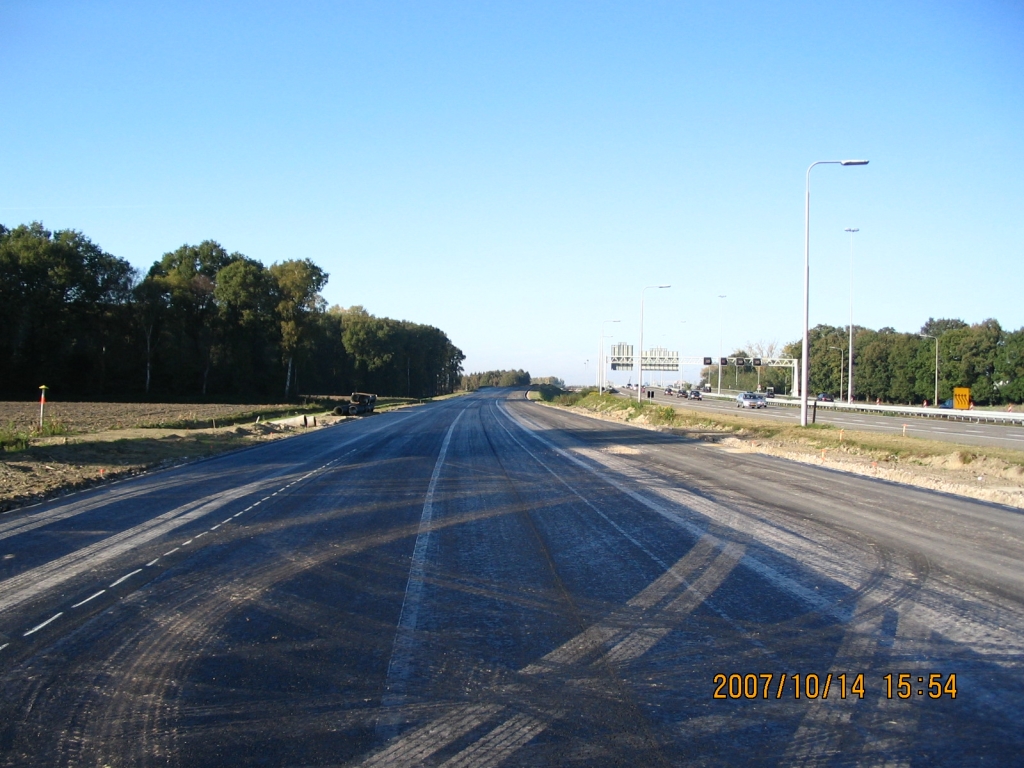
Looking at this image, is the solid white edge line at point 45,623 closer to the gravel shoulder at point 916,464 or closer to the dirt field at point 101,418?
the gravel shoulder at point 916,464

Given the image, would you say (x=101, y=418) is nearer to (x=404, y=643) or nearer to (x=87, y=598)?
(x=87, y=598)

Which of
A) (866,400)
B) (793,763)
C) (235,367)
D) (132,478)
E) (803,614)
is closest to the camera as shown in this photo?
(793,763)

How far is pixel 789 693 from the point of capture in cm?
562

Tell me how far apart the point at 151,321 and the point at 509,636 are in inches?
3442

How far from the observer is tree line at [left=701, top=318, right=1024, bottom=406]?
88.8 m

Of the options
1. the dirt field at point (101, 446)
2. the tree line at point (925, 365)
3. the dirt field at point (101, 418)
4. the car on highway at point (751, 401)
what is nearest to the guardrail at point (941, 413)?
the car on highway at point (751, 401)

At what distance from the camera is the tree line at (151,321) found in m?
73.6

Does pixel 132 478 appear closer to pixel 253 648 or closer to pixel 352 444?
pixel 352 444

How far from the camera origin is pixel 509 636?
270 inches

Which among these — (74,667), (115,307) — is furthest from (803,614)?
(115,307)

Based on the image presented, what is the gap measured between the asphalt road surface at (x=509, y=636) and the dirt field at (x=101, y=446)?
4.04 metres

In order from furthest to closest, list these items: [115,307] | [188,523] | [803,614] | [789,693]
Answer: [115,307], [188,523], [803,614], [789,693]

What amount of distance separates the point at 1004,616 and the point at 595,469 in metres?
14.6

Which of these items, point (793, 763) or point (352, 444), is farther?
point (352, 444)
